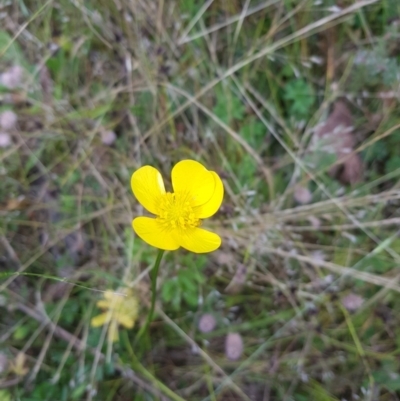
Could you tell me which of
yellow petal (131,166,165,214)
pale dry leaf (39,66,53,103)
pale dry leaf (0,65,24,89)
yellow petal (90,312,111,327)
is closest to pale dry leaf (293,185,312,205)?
yellow petal (131,166,165,214)

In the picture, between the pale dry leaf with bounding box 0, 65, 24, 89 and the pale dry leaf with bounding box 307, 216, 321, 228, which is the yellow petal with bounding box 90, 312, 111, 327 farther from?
the pale dry leaf with bounding box 0, 65, 24, 89

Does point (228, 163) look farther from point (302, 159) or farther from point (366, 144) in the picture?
point (366, 144)

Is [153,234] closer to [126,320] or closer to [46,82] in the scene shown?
[126,320]

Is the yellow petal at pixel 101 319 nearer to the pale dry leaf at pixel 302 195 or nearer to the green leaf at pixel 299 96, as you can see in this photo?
the pale dry leaf at pixel 302 195

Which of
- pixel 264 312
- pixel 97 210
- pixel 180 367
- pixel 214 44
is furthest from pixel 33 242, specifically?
pixel 214 44

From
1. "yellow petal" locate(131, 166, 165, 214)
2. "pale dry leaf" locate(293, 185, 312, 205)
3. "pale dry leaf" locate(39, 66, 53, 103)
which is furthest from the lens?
"pale dry leaf" locate(39, 66, 53, 103)

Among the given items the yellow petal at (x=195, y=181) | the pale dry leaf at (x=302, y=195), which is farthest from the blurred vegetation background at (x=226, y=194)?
the yellow petal at (x=195, y=181)
